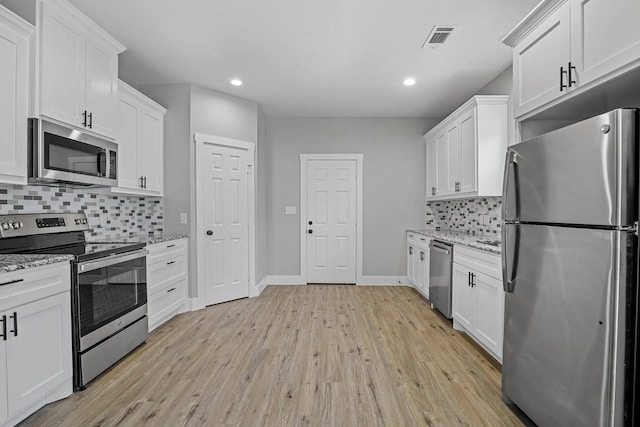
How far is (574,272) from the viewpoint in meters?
1.51

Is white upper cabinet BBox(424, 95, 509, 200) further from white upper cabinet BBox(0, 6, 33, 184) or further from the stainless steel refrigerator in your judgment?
white upper cabinet BBox(0, 6, 33, 184)

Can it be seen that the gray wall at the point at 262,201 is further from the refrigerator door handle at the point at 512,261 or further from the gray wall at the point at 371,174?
the refrigerator door handle at the point at 512,261

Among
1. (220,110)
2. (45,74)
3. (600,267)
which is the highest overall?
(220,110)

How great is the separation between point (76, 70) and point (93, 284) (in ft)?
5.31

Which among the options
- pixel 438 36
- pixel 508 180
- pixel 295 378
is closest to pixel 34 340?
pixel 295 378

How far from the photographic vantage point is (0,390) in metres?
1.64

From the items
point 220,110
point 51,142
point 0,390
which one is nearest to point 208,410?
point 0,390

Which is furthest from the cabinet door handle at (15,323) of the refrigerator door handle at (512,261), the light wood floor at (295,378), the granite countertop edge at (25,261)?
the refrigerator door handle at (512,261)

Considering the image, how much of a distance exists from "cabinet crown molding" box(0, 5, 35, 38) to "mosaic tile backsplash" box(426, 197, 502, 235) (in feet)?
14.0

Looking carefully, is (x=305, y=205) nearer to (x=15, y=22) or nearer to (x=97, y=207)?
(x=97, y=207)

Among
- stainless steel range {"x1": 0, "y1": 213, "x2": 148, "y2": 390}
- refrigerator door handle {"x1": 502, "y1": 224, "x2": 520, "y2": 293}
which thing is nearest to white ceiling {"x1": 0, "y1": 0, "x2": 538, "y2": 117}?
stainless steel range {"x1": 0, "y1": 213, "x2": 148, "y2": 390}

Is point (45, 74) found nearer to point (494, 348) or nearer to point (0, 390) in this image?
point (0, 390)

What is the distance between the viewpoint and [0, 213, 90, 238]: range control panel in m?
2.24

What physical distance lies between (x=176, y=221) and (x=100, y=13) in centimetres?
218
